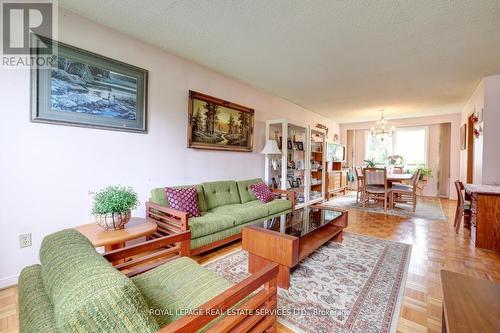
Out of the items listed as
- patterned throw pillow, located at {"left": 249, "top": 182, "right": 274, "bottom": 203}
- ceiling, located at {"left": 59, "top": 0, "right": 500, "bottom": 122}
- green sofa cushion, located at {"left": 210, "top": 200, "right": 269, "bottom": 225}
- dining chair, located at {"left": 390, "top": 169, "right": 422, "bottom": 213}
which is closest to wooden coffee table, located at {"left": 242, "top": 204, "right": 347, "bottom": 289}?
green sofa cushion, located at {"left": 210, "top": 200, "right": 269, "bottom": 225}

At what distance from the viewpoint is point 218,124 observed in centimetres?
353

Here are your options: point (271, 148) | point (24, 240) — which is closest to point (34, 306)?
point (24, 240)

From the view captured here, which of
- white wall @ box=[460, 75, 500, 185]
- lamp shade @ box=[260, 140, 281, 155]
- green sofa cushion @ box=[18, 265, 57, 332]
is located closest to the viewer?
green sofa cushion @ box=[18, 265, 57, 332]

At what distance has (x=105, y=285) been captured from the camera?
2.10 feet

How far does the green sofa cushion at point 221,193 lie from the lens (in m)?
3.14

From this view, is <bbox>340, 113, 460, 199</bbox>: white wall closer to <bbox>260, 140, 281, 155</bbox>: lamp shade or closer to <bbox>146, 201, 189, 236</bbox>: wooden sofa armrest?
<bbox>260, 140, 281, 155</bbox>: lamp shade

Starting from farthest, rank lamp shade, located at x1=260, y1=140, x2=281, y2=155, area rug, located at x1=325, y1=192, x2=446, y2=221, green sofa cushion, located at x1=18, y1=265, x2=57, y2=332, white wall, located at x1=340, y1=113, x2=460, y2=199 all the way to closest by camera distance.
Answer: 1. white wall, located at x1=340, y1=113, x2=460, y2=199
2. area rug, located at x1=325, y1=192, x2=446, y2=221
3. lamp shade, located at x1=260, y1=140, x2=281, y2=155
4. green sofa cushion, located at x1=18, y1=265, x2=57, y2=332

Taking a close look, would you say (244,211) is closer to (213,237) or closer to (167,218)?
(213,237)

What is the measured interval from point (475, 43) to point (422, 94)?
2.04 m

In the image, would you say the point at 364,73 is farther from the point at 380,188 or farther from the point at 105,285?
the point at 105,285

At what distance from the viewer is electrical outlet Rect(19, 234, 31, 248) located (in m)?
1.92

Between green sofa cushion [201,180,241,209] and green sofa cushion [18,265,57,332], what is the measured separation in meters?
2.17

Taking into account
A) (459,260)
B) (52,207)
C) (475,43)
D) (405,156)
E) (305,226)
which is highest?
(475,43)

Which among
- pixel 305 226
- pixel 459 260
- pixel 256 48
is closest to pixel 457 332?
pixel 305 226
